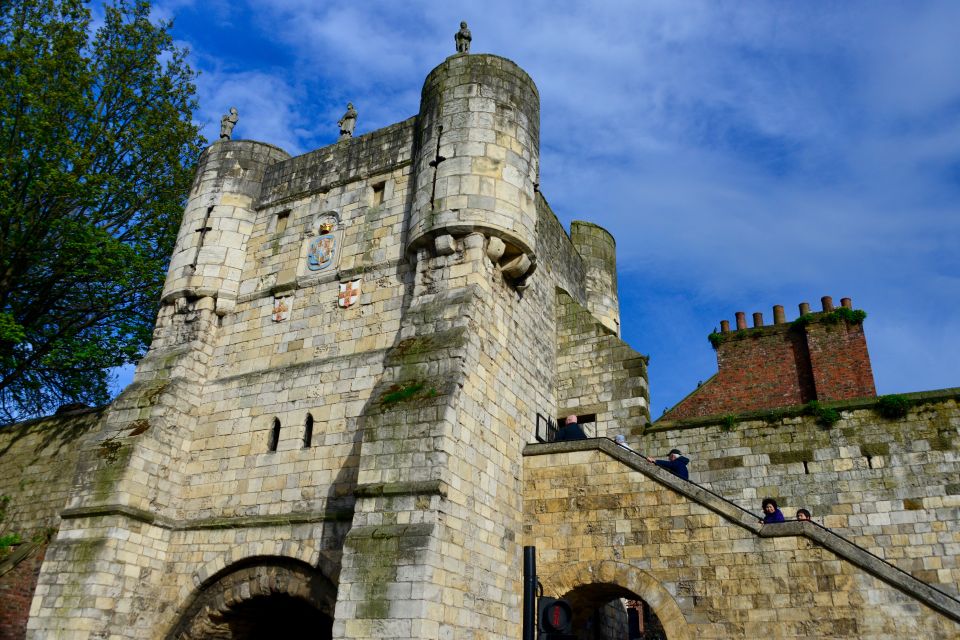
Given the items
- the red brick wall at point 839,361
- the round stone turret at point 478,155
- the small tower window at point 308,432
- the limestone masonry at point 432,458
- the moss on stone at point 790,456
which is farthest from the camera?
the red brick wall at point 839,361

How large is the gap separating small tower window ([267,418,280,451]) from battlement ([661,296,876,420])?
39.9 ft

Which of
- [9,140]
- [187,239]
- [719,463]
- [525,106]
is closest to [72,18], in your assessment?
[9,140]

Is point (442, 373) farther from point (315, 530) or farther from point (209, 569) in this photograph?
point (209, 569)

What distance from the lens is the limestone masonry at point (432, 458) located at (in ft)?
29.7

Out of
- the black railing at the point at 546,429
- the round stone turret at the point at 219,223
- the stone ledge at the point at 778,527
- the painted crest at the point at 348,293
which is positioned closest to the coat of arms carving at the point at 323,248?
the painted crest at the point at 348,293

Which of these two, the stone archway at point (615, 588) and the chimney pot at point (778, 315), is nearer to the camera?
the stone archway at point (615, 588)

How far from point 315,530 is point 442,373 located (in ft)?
9.58

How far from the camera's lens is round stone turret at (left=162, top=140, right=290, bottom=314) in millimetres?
13719

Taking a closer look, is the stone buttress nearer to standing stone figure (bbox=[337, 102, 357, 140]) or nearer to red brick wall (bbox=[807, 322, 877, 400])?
standing stone figure (bbox=[337, 102, 357, 140])

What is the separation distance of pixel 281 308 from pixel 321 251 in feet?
4.12

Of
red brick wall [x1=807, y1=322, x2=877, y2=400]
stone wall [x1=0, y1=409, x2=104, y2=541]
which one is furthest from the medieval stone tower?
red brick wall [x1=807, y1=322, x2=877, y2=400]

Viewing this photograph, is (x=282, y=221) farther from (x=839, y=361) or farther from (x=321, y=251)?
(x=839, y=361)

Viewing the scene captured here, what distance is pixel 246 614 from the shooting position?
10.9 metres

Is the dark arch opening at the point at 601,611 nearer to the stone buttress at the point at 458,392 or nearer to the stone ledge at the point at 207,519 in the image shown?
the stone buttress at the point at 458,392
